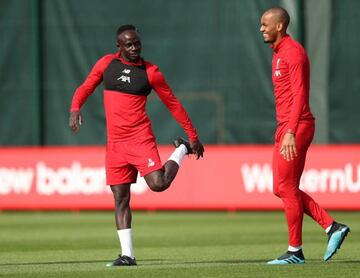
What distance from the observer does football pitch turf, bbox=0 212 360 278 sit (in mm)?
11258

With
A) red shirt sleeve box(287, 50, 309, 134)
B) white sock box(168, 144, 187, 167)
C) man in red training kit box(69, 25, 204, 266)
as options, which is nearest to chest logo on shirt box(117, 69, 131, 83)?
man in red training kit box(69, 25, 204, 266)

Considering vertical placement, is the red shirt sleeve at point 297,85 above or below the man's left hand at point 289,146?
above

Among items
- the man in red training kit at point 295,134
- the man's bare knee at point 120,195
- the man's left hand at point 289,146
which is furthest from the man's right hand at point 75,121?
the man's left hand at point 289,146

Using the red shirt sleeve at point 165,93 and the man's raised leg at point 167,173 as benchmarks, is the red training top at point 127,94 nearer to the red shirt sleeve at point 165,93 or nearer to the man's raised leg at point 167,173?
the red shirt sleeve at point 165,93

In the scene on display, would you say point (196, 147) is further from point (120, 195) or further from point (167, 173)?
point (120, 195)

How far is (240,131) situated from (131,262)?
616 inches

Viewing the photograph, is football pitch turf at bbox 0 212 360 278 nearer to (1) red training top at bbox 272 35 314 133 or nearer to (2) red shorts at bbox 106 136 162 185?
(2) red shorts at bbox 106 136 162 185

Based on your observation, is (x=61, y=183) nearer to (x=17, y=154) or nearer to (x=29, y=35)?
(x=17, y=154)

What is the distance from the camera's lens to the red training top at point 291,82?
1134 centimetres

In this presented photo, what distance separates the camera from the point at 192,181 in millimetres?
22906

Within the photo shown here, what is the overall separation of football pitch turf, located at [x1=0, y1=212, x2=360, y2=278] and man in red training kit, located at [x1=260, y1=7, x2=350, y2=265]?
320 millimetres

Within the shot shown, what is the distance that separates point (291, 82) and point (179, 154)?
1.75 meters

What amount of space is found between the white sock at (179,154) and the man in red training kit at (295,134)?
4.14 ft

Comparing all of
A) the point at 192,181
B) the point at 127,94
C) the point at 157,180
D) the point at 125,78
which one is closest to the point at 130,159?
the point at 157,180
